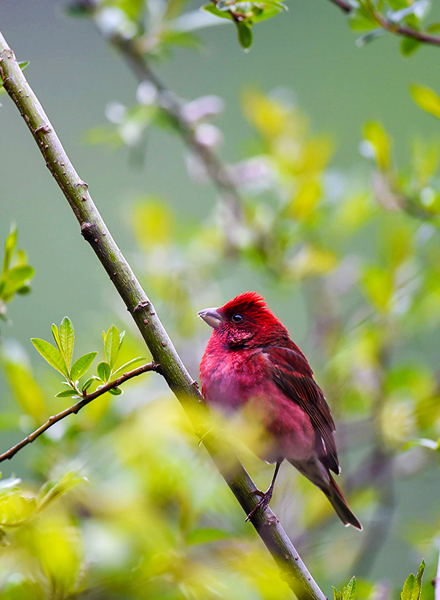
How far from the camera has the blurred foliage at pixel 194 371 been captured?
1.15m

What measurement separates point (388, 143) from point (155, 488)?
5.74ft

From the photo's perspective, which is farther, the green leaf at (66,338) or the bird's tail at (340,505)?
the bird's tail at (340,505)

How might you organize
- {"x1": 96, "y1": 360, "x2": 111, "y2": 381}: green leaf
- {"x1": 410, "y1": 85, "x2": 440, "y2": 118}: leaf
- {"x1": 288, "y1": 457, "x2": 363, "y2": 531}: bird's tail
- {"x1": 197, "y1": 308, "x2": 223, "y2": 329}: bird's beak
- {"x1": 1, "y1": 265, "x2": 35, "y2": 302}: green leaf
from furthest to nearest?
{"x1": 288, "y1": 457, "x2": 363, "y2": 531}: bird's tail
{"x1": 197, "y1": 308, "x2": 223, "y2": 329}: bird's beak
{"x1": 410, "y1": 85, "x2": 440, "y2": 118}: leaf
{"x1": 1, "y1": 265, "x2": 35, "y2": 302}: green leaf
{"x1": 96, "y1": 360, "x2": 111, "y2": 381}: green leaf

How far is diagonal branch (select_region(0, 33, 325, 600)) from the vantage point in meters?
1.21

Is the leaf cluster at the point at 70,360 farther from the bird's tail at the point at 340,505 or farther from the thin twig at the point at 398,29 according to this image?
→ the bird's tail at the point at 340,505

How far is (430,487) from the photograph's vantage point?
585 cm

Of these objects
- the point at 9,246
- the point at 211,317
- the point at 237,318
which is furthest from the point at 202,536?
the point at 237,318

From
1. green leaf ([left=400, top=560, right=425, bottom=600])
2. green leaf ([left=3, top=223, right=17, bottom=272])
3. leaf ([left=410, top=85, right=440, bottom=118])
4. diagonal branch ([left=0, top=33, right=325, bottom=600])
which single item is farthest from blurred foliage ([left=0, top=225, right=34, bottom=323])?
leaf ([left=410, top=85, right=440, bottom=118])

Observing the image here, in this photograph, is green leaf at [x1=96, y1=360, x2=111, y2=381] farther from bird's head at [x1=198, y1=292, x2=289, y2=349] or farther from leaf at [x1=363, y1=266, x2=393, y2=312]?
leaf at [x1=363, y1=266, x2=393, y2=312]

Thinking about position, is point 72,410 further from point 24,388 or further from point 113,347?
point 24,388

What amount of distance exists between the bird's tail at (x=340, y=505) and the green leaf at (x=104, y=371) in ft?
5.22

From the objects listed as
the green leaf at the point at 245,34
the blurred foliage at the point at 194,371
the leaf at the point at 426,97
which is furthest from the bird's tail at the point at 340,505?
the green leaf at the point at 245,34

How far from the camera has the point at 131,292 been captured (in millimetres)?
1228

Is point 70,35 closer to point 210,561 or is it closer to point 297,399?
point 297,399
